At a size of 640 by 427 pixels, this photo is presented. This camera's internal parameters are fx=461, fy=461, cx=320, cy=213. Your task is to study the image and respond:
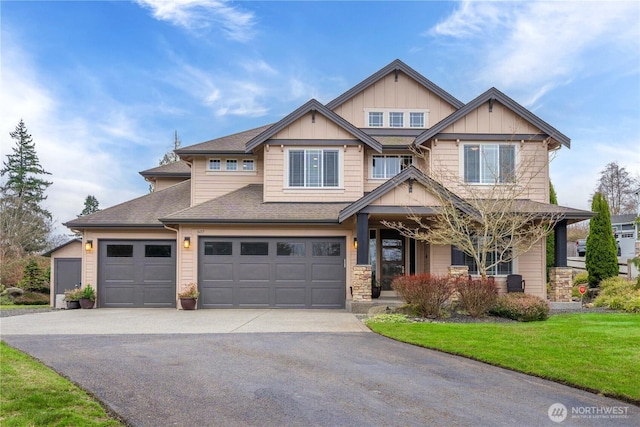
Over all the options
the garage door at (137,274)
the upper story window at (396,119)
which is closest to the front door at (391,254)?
the upper story window at (396,119)

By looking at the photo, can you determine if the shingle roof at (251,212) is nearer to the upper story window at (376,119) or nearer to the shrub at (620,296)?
the upper story window at (376,119)

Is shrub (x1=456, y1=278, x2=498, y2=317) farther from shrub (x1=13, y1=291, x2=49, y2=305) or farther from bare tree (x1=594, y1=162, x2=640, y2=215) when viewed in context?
bare tree (x1=594, y1=162, x2=640, y2=215)

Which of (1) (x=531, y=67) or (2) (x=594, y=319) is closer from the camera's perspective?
(2) (x=594, y=319)

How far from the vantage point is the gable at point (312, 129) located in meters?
15.8

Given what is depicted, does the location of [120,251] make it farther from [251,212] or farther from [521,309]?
[521,309]

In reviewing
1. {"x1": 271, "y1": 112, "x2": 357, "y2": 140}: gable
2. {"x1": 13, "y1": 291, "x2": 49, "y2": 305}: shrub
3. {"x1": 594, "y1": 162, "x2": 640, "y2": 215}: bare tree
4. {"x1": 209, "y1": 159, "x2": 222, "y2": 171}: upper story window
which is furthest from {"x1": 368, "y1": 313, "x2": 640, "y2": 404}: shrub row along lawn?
{"x1": 594, "y1": 162, "x2": 640, "y2": 215}: bare tree

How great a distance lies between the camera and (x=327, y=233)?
14742 millimetres

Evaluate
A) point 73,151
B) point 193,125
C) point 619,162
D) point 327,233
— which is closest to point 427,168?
point 327,233

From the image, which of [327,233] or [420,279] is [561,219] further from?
[327,233]

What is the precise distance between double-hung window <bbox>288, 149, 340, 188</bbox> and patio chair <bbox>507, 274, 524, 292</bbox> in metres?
6.37

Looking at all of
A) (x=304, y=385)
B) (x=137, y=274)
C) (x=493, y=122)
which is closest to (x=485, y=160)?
(x=493, y=122)

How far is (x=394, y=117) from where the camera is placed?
17.6 metres

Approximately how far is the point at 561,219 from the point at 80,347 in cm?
1329

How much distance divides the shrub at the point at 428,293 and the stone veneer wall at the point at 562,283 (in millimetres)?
5013
